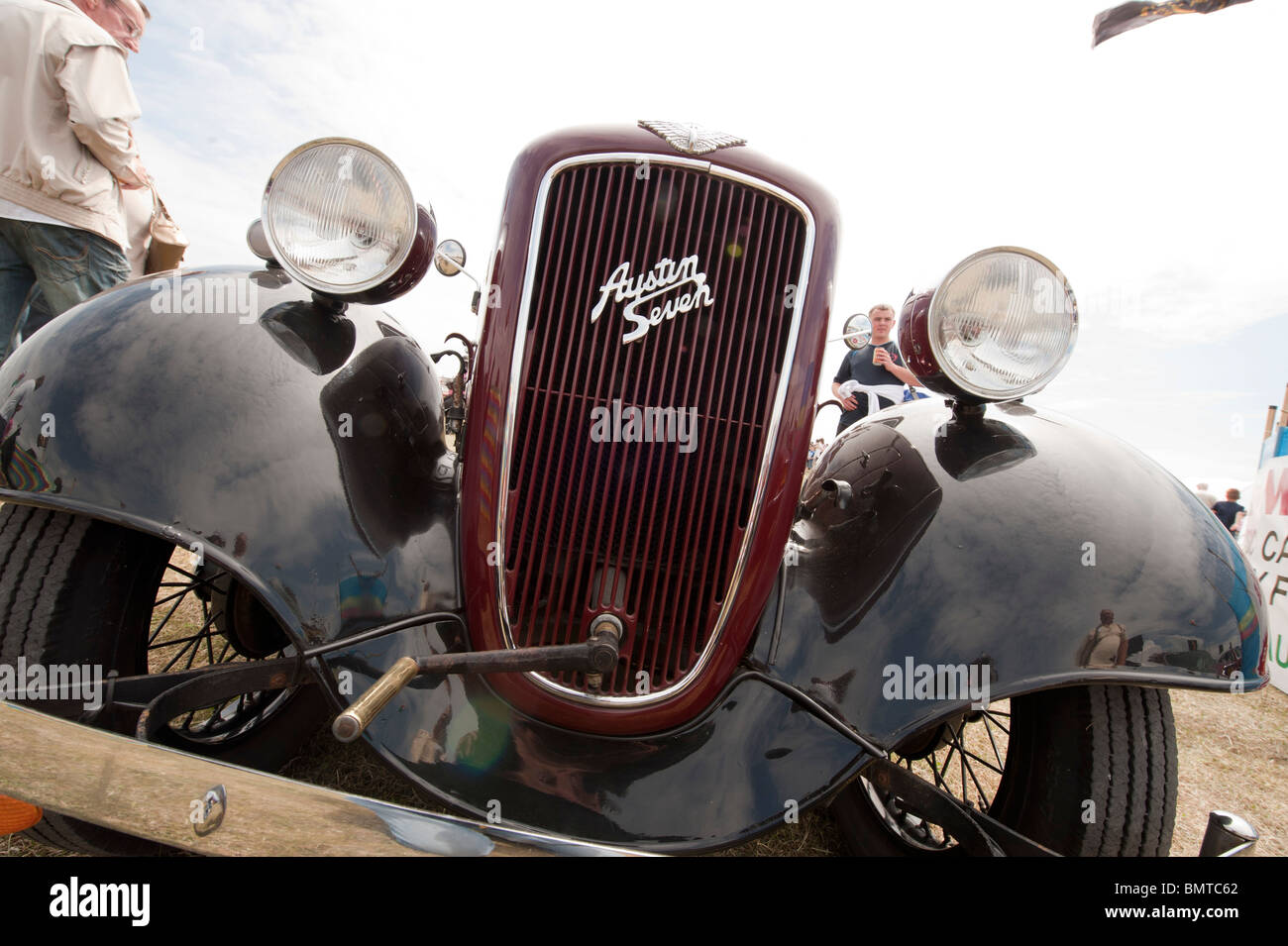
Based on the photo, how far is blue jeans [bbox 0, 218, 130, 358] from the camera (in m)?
2.63

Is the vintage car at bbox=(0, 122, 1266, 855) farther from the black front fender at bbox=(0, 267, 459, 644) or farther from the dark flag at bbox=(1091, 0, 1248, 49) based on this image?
the dark flag at bbox=(1091, 0, 1248, 49)

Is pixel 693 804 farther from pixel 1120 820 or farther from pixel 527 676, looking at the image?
pixel 1120 820

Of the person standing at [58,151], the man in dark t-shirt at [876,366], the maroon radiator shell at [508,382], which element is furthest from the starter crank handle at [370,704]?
the man in dark t-shirt at [876,366]

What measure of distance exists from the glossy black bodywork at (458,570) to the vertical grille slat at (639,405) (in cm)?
18

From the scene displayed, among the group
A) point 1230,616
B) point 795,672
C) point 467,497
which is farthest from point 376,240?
point 1230,616

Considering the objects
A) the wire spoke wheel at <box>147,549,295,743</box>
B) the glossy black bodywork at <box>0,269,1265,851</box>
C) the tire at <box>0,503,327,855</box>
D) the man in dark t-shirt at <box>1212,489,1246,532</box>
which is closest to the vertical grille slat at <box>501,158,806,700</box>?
the glossy black bodywork at <box>0,269,1265,851</box>

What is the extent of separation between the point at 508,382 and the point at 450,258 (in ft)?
2.14

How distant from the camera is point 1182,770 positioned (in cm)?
297

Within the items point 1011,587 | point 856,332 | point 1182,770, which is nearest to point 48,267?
point 856,332

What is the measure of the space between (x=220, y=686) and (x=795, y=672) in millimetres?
1155

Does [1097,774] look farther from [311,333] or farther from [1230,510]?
[1230,510]

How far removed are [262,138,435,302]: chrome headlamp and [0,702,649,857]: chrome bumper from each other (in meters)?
1.00

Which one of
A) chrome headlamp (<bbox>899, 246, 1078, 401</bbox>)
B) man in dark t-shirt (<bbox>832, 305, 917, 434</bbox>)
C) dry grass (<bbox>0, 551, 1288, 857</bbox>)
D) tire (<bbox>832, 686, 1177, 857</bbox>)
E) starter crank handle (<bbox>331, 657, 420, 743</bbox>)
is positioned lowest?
dry grass (<bbox>0, 551, 1288, 857</bbox>)

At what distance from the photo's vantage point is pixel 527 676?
4.54 ft
